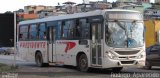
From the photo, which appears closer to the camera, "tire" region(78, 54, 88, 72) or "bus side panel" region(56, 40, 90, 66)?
"tire" region(78, 54, 88, 72)

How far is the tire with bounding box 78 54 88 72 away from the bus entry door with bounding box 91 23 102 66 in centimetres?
65

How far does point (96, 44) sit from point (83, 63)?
1.50m

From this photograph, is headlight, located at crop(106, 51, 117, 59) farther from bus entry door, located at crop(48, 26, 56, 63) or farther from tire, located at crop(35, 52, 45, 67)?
tire, located at crop(35, 52, 45, 67)

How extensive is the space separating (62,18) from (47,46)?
245 cm

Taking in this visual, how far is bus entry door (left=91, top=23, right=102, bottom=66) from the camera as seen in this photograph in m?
18.3

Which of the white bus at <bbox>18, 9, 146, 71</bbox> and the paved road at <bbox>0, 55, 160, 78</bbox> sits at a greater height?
the white bus at <bbox>18, 9, 146, 71</bbox>

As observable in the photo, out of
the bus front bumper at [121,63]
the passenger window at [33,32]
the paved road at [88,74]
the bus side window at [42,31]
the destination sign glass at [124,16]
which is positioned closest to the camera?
the paved road at [88,74]

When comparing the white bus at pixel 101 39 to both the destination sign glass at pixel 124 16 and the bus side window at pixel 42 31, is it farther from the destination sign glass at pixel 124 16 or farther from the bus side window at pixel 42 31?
the bus side window at pixel 42 31

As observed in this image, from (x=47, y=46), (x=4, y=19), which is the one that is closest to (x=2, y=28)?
(x=4, y=19)

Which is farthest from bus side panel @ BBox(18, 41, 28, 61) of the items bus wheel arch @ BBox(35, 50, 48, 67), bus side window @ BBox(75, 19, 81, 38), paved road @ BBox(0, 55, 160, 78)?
bus side window @ BBox(75, 19, 81, 38)

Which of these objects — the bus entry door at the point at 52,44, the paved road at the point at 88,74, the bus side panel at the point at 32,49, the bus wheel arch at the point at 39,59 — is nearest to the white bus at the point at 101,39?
the bus entry door at the point at 52,44

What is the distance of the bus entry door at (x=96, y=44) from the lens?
720 inches

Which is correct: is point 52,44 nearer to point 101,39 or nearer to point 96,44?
point 96,44

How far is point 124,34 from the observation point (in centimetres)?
1816
